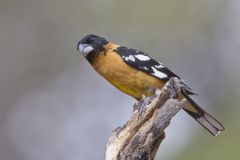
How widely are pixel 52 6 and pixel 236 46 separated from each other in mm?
3798

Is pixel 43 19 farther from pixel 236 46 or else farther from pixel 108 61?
pixel 108 61

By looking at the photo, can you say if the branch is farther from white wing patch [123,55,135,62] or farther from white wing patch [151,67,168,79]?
white wing patch [123,55,135,62]

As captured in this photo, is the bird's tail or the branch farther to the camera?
the bird's tail

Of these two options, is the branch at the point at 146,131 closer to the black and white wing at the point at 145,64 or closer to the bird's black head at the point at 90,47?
the black and white wing at the point at 145,64

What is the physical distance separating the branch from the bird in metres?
1.19

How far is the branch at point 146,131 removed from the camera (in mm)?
6422

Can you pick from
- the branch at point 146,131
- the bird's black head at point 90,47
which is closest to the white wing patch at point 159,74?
the bird's black head at point 90,47

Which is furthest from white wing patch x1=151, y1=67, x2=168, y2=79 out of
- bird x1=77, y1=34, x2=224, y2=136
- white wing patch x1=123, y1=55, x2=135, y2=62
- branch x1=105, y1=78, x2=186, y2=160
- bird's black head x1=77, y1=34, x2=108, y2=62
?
branch x1=105, y1=78, x2=186, y2=160

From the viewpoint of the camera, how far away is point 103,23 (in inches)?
583

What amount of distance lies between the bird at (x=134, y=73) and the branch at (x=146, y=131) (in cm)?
119

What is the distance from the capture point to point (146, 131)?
6473 millimetres

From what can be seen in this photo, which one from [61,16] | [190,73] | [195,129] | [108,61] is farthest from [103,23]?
[108,61]

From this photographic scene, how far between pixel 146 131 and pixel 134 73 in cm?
162

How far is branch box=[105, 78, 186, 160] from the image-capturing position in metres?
6.42
